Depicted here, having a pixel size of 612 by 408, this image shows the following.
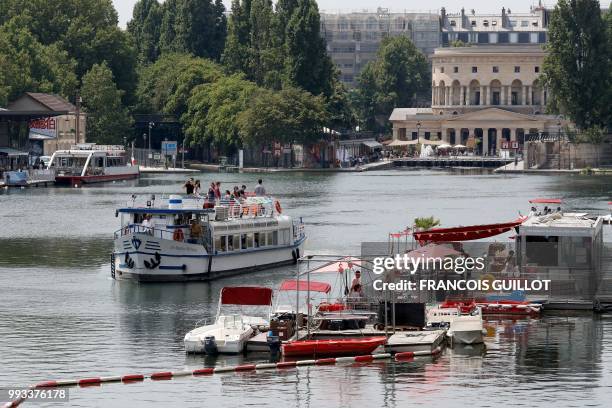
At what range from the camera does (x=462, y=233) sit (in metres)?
66.6

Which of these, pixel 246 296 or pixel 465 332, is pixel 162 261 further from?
pixel 465 332

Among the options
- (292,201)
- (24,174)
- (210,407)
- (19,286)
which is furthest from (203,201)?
(24,174)

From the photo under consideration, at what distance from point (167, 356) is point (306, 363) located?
4.83 m

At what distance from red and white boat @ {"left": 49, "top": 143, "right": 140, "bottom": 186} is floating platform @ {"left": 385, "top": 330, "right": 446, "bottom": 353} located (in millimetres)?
110773

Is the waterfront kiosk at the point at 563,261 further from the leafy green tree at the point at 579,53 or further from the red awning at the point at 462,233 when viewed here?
the leafy green tree at the point at 579,53

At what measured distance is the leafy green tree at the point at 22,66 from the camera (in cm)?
18150

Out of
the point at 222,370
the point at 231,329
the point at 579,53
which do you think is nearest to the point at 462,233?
the point at 231,329

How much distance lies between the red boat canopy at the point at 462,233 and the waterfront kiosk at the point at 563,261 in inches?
82.9

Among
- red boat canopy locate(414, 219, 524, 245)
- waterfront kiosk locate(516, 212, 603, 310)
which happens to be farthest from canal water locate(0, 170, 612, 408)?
red boat canopy locate(414, 219, 524, 245)

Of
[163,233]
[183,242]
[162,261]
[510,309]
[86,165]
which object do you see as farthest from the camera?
[86,165]

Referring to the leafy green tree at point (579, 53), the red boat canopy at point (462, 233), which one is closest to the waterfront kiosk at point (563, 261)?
the red boat canopy at point (462, 233)

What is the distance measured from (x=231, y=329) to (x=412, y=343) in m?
5.81

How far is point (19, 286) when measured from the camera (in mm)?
73250

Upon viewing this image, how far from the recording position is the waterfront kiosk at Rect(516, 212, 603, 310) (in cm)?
6262
